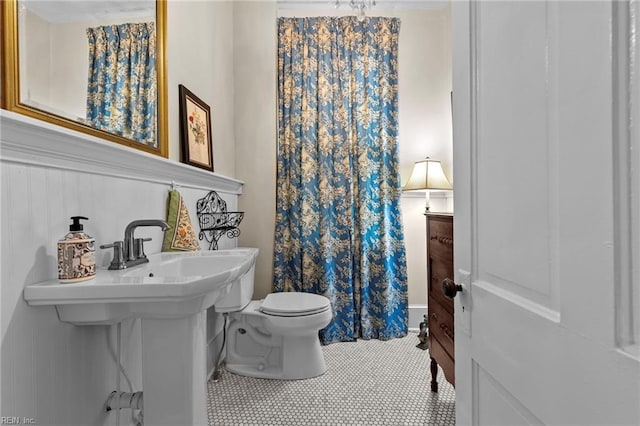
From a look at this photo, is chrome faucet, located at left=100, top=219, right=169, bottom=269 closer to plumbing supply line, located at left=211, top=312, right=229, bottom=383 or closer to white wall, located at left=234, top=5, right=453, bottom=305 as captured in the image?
plumbing supply line, located at left=211, top=312, right=229, bottom=383

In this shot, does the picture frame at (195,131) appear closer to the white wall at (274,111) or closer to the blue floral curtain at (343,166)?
the white wall at (274,111)

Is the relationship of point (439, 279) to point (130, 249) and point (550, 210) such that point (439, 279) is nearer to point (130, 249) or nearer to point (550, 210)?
point (550, 210)

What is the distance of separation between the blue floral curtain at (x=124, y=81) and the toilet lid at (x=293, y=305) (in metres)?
1.14

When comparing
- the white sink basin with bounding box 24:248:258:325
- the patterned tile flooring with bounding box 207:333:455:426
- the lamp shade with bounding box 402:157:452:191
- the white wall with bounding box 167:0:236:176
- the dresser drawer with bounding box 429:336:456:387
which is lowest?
the patterned tile flooring with bounding box 207:333:455:426

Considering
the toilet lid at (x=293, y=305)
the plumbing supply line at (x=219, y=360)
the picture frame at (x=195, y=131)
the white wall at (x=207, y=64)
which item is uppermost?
the white wall at (x=207, y=64)

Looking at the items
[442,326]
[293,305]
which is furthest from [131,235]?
[442,326]

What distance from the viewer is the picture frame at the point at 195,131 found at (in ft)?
5.99

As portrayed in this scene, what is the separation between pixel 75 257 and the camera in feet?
2.80

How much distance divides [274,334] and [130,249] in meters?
1.16

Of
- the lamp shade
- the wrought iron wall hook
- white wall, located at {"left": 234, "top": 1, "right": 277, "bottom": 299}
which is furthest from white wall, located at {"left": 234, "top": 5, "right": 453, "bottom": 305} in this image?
the wrought iron wall hook

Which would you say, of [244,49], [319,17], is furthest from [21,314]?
[319,17]

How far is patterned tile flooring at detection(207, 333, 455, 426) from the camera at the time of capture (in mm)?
1611

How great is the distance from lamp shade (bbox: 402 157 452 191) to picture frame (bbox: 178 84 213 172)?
5.07 ft

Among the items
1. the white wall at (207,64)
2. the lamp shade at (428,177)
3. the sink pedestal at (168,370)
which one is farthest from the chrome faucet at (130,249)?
the lamp shade at (428,177)
